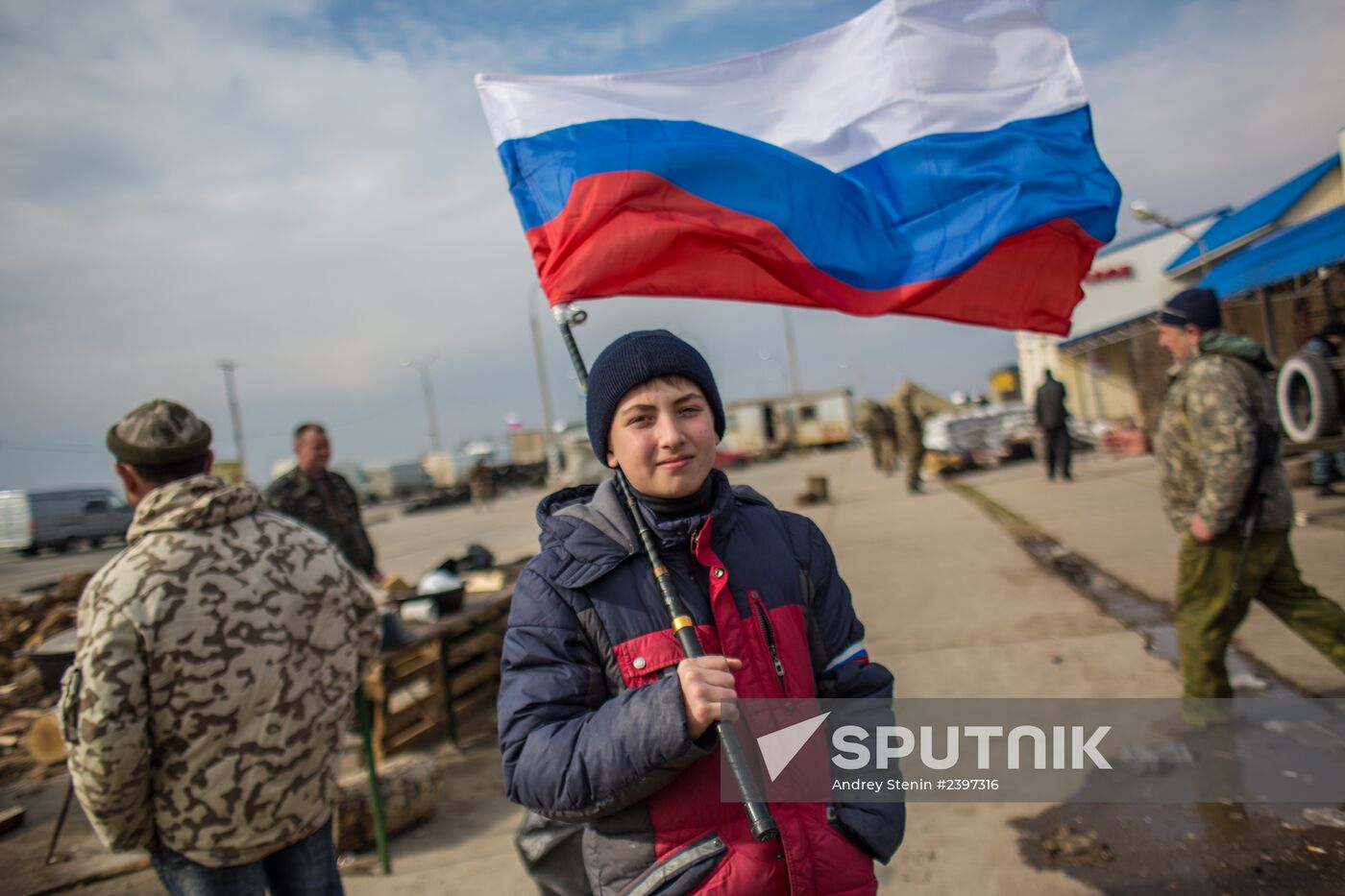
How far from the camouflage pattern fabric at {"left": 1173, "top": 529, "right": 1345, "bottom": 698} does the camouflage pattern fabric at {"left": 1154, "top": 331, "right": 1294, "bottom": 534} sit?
0.12 meters

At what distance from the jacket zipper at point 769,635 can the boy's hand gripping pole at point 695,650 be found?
13 centimetres

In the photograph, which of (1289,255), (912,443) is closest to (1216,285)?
(1289,255)

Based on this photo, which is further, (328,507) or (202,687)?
(328,507)

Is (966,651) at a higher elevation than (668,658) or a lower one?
lower

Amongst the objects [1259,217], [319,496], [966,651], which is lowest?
[966,651]

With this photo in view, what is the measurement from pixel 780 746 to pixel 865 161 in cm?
226

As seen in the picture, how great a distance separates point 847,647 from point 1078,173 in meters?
2.20

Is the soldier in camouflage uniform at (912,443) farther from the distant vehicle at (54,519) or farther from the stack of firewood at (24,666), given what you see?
the distant vehicle at (54,519)

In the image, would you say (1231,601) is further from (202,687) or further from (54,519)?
(54,519)

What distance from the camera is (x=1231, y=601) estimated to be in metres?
3.55

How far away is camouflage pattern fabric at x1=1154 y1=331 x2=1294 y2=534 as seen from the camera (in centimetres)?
354

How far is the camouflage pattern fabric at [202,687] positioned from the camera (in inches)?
79.2

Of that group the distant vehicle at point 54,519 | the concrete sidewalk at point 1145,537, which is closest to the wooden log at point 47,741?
the concrete sidewalk at point 1145,537

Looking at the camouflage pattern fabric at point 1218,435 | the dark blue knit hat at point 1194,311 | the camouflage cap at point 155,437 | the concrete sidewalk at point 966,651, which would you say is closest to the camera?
the camouflage cap at point 155,437
